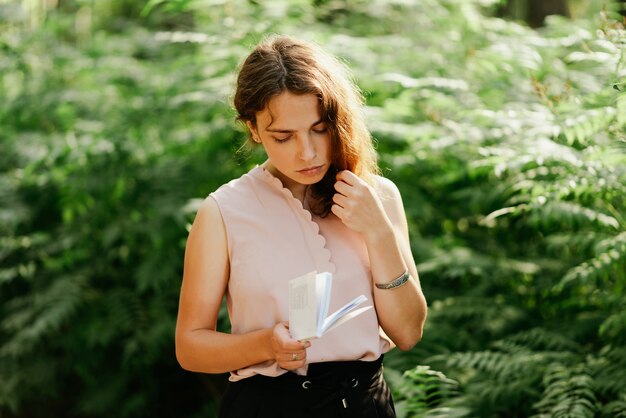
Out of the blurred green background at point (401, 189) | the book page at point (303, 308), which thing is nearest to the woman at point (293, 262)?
the book page at point (303, 308)

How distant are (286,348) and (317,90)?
2.26 feet

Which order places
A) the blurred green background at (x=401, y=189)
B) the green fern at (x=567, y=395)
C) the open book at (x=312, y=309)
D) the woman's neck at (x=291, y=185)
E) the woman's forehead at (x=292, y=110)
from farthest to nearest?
1. the blurred green background at (x=401, y=189)
2. the green fern at (x=567, y=395)
3. the woman's neck at (x=291, y=185)
4. the woman's forehead at (x=292, y=110)
5. the open book at (x=312, y=309)

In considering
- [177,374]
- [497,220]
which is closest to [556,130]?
[497,220]

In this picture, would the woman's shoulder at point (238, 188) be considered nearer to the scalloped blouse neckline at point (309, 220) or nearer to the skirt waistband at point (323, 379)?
the scalloped blouse neckline at point (309, 220)

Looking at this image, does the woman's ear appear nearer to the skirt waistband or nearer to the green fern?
the skirt waistband

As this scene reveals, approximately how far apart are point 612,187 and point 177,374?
11.0 ft

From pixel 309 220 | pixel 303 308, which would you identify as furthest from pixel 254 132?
pixel 303 308

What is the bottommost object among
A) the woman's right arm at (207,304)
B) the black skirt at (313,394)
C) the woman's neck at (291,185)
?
the black skirt at (313,394)

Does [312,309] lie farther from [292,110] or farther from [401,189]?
[401,189]

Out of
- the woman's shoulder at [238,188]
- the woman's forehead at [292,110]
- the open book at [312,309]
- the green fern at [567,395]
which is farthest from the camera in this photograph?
the green fern at [567,395]

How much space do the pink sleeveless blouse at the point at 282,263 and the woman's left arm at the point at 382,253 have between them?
0.17ft

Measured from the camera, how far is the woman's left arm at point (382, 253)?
208 cm

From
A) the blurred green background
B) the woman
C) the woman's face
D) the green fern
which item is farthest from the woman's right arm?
the green fern

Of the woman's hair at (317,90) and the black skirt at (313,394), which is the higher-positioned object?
the woman's hair at (317,90)
